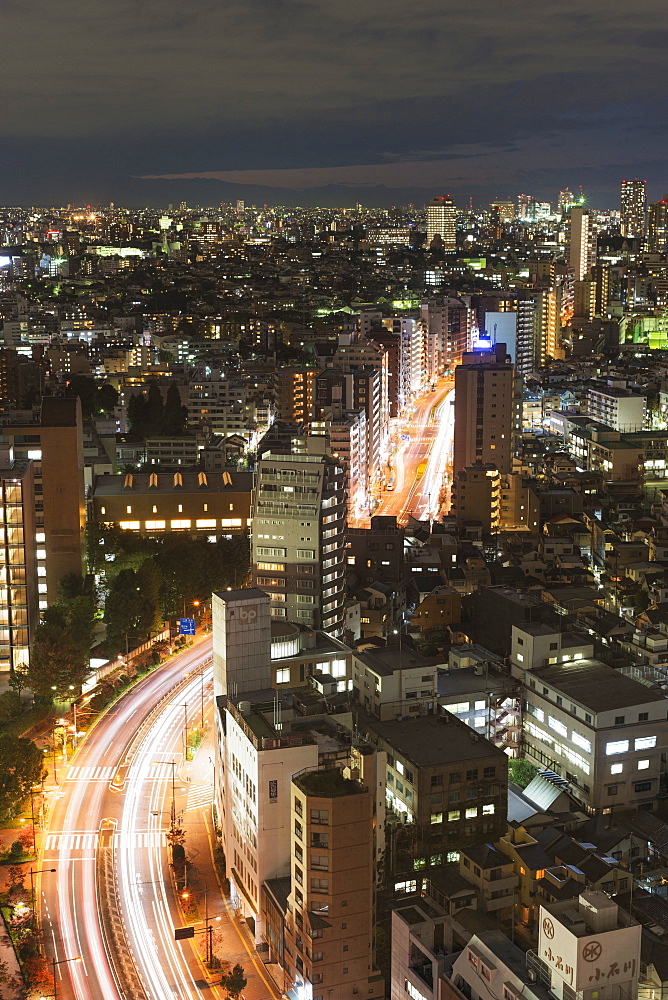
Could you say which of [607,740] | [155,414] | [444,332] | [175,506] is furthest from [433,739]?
[444,332]

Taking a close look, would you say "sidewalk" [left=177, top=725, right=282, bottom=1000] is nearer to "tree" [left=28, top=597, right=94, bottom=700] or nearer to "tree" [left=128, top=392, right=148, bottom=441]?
"tree" [left=28, top=597, right=94, bottom=700]

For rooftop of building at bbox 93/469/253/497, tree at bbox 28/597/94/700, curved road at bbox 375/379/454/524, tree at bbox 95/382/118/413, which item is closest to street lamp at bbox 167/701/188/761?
tree at bbox 28/597/94/700

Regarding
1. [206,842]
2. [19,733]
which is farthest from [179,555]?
[206,842]

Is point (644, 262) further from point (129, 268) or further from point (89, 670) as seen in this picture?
point (89, 670)

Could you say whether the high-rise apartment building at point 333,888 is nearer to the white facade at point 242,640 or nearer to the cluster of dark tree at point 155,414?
the white facade at point 242,640

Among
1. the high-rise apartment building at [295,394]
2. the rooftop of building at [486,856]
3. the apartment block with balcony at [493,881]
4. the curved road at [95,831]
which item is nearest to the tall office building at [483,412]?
the high-rise apartment building at [295,394]

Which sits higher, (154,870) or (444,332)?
(444,332)

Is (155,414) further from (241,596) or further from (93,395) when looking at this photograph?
(241,596)
